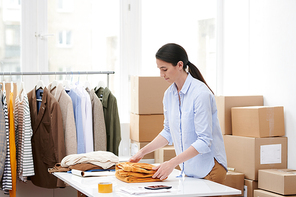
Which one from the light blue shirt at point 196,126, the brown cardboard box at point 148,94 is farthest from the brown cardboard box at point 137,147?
the light blue shirt at point 196,126

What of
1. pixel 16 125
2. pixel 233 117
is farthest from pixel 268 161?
pixel 16 125

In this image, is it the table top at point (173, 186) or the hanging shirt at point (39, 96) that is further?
the hanging shirt at point (39, 96)

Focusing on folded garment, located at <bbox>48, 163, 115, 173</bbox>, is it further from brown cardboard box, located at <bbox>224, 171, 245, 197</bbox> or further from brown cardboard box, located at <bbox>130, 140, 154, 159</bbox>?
brown cardboard box, located at <bbox>224, 171, 245, 197</bbox>

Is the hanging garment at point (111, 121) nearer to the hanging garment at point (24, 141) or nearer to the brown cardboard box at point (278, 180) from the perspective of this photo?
the hanging garment at point (24, 141)

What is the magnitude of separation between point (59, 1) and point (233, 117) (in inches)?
79.7

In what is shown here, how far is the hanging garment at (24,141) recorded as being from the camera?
285 centimetres

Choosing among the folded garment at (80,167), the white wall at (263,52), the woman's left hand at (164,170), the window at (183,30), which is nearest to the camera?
the woman's left hand at (164,170)

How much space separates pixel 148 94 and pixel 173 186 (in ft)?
5.73

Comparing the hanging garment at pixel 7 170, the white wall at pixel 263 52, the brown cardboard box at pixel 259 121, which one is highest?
the white wall at pixel 263 52

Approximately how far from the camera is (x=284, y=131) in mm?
3387

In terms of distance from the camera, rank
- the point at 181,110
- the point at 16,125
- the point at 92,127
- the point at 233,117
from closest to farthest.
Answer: the point at 181,110, the point at 16,125, the point at 92,127, the point at 233,117

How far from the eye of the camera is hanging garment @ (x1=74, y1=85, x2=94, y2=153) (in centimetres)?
311

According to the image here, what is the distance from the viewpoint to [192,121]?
79.6 inches

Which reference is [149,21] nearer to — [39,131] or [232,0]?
[232,0]
